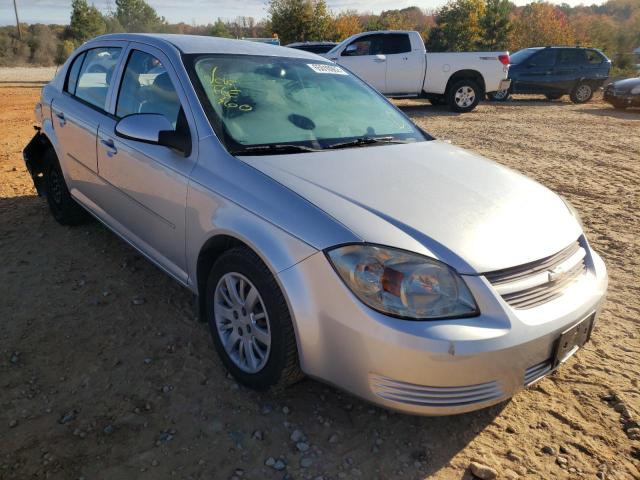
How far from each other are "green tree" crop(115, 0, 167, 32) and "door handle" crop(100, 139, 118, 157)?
6005cm

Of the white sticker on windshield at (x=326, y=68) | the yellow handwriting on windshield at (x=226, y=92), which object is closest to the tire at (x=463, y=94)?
the white sticker on windshield at (x=326, y=68)

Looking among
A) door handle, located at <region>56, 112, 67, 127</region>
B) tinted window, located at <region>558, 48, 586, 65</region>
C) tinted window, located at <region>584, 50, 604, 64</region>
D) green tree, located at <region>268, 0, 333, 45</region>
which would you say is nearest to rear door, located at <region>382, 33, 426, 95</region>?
tinted window, located at <region>558, 48, 586, 65</region>

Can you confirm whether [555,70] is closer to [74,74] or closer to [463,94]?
[463,94]

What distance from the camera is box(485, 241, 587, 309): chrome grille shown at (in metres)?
2.01

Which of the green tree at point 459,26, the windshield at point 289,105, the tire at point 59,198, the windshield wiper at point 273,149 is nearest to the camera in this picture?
the windshield wiper at point 273,149

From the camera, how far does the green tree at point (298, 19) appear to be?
27.9 metres

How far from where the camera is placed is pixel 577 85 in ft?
52.5

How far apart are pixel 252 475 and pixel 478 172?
1962 millimetres

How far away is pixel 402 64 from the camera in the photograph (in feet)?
41.0

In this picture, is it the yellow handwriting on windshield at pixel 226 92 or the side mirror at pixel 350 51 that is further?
the side mirror at pixel 350 51

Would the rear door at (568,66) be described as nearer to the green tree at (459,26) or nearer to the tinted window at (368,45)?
the tinted window at (368,45)

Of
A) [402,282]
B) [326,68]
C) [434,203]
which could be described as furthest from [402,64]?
[402,282]

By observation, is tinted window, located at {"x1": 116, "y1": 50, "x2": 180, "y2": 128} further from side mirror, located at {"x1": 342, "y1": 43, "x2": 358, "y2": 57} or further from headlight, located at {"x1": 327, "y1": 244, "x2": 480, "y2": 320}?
side mirror, located at {"x1": 342, "y1": 43, "x2": 358, "y2": 57}

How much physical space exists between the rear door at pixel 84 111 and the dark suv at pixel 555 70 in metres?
14.1
